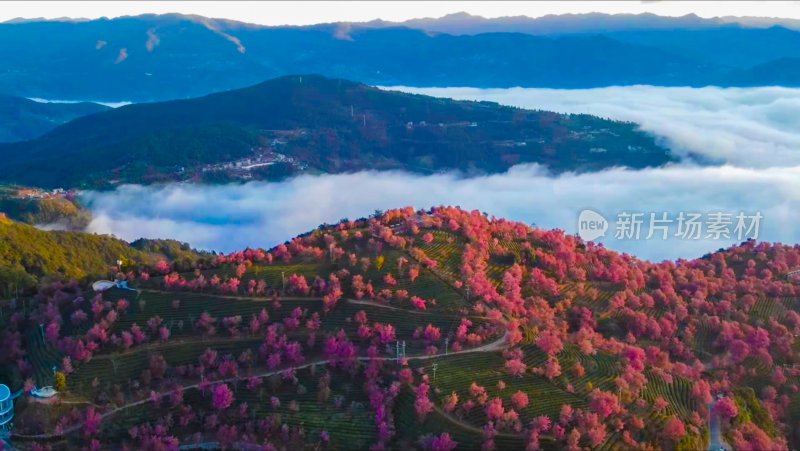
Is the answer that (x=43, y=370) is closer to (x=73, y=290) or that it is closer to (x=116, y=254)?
(x=73, y=290)

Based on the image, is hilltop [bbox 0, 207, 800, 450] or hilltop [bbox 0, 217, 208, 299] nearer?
hilltop [bbox 0, 207, 800, 450]

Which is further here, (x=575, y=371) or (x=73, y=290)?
(x=73, y=290)

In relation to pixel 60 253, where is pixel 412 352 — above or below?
above

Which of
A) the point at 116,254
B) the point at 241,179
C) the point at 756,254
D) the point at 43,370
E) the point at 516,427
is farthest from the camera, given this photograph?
the point at 241,179

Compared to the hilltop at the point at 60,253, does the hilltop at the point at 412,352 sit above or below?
above

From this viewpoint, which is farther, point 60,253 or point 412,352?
point 60,253

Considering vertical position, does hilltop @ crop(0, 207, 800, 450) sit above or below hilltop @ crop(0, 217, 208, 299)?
above

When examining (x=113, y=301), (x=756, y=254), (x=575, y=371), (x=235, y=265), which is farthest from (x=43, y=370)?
(x=756, y=254)

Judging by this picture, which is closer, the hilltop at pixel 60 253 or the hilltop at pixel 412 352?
the hilltop at pixel 412 352
